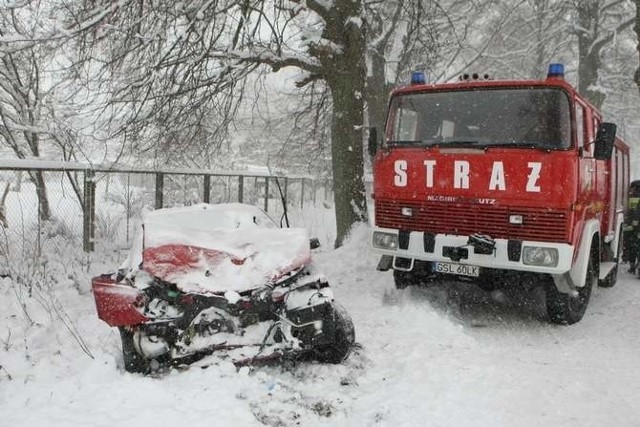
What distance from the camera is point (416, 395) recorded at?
4.10m

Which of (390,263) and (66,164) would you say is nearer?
(390,263)

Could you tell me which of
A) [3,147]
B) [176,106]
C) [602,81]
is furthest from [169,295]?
[602,81]

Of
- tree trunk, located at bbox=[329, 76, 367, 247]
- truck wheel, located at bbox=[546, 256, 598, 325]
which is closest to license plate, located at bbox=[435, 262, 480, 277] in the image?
truck wheel, located at bbox=[546, 256, 598, 325]

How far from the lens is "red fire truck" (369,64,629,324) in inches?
226

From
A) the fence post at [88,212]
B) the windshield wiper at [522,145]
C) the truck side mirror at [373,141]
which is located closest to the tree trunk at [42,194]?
the fence post at [88,212]

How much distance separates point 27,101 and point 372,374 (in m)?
10.00

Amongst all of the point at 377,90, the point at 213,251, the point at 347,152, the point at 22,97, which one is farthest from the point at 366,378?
the point at 377,90

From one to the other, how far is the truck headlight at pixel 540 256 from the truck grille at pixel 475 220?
108 millimetres

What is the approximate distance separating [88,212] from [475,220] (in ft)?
18.2

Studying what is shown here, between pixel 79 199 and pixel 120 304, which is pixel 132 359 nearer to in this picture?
pixel 120 304

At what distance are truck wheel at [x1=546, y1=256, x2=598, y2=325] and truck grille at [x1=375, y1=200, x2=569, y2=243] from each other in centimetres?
75

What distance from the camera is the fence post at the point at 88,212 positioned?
8.12m

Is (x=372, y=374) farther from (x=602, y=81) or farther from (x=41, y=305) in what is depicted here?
(x=602, y=81)

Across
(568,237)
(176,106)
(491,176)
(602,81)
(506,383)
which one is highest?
(602,81)
